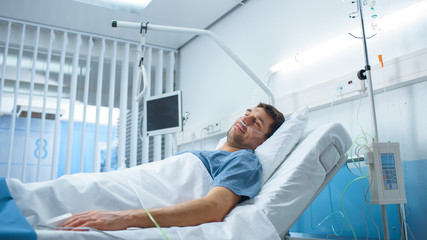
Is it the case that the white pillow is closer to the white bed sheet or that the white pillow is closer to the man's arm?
the white bed sheet

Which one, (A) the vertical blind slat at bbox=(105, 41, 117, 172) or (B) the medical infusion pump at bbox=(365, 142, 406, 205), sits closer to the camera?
(B) the medical infusion pump at bbox=(365, 142, 406, 205)

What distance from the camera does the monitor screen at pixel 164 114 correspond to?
2846 mm

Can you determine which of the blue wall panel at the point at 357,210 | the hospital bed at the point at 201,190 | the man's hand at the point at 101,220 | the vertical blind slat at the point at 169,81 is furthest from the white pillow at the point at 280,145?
the vertical blind slat at the point at 169,81

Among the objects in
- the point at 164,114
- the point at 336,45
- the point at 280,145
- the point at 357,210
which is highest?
the point at 336,45

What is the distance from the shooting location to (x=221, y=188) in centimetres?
127

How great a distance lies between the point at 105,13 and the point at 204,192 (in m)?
2.23

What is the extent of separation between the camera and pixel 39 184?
1129mm

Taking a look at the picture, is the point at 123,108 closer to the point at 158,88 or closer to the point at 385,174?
the point at 158,88

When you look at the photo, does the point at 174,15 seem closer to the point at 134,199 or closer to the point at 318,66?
the point at 318,66

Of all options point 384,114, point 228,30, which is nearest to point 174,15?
point 228,30

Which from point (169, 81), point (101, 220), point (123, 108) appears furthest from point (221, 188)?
point (169, 81)

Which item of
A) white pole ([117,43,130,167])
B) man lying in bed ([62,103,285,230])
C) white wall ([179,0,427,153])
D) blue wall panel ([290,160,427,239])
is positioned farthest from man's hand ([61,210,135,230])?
white pole ([117,43,130,167])

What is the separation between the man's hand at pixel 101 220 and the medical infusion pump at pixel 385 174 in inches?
37.2

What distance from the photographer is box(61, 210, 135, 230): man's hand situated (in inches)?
38.1
